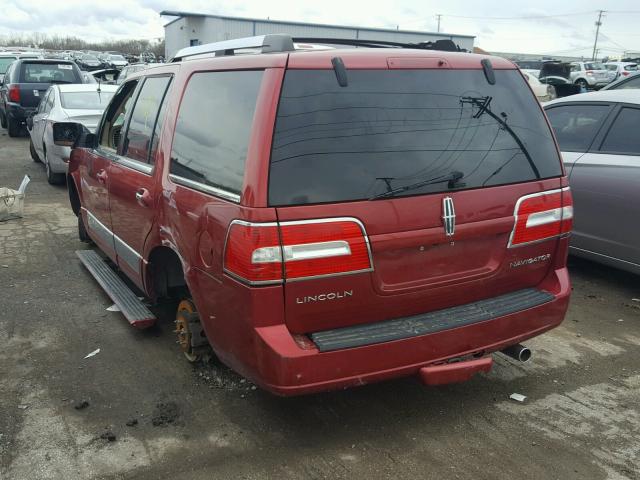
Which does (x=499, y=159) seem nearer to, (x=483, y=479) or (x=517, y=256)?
(x=517, y=256)

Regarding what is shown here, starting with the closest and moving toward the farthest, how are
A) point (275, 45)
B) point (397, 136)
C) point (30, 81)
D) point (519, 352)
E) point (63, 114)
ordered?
point (397, 136), point (275, 45), point (519, 352), point (63, 114), point (30, 81)

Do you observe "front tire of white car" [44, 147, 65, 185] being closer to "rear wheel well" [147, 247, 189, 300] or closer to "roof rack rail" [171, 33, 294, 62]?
"rear wheel well" [147, 247, 189, 300]

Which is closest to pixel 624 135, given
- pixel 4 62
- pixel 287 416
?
pixel 287 416

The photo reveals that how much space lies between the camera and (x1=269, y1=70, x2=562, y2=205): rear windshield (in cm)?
263

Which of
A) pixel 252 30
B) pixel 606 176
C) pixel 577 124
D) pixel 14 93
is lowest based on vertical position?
pixel 606 176

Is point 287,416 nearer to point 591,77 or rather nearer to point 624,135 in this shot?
point 624,135

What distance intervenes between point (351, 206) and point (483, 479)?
4.65 feet

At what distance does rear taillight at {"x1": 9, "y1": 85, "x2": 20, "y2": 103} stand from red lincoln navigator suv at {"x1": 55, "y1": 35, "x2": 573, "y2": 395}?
13181mm

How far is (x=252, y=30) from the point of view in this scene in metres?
42.6

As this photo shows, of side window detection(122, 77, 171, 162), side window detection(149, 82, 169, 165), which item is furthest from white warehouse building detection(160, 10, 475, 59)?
side window detection(149, 82, 169, 165)

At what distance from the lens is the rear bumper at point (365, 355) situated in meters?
2.61

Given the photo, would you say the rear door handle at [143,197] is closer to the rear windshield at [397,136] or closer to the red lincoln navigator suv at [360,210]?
the red lincoln navigator suv at [360,210]

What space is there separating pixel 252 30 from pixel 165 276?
41.6 metres

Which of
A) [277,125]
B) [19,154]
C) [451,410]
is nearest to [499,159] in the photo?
[277,125]
